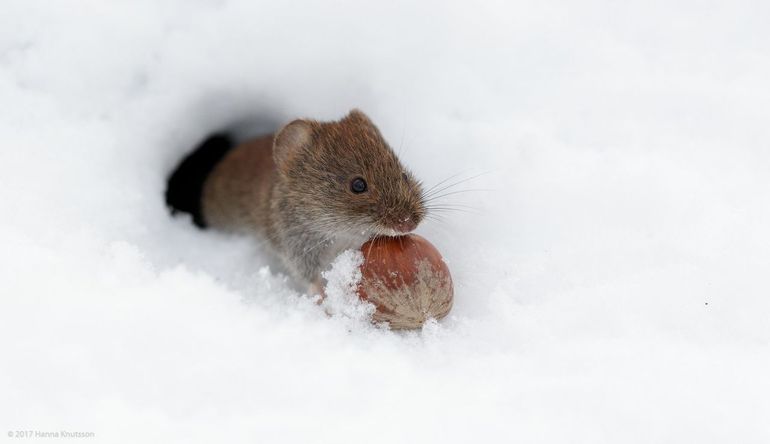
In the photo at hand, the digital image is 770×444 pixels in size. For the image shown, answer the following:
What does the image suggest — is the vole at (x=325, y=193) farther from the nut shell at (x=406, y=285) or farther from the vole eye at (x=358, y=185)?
the nut shell at (x=406, y=285)

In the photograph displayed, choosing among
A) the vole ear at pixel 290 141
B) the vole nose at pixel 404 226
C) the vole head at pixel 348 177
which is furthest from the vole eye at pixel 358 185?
the vole ear at pixel 290 141

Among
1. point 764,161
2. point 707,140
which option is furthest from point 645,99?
point 764,161

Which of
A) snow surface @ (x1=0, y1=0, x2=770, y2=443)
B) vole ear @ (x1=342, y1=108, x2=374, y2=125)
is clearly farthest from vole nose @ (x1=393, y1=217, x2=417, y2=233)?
vole ear @ (x1=342, y1=108, x2=374, y2=125)

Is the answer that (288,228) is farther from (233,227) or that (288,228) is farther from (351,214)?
(233,227)

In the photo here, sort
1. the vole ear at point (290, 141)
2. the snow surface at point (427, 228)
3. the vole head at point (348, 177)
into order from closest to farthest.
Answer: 1. the snow surface at point (427, 228)
2. the vole head at point (348, 177)
3. the vole ear at point (290, 141)

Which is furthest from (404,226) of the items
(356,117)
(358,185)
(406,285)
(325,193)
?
(356,117)

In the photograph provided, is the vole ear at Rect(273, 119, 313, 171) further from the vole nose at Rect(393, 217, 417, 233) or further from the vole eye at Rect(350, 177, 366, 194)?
the vole nose at Rect(393, 217, 417, 233)
